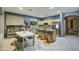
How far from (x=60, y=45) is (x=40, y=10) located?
93 centimetres

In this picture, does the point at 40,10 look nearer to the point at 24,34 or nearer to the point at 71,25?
the point at 24,34

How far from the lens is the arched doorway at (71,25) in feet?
7.86

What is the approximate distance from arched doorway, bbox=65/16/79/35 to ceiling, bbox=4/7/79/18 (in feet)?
0.68

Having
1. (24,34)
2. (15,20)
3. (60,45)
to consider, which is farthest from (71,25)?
(15,20)

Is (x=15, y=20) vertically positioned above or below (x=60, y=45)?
above

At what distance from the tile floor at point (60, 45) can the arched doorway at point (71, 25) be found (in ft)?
0.41

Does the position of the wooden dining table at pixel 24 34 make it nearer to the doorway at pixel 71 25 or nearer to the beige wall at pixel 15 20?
the beige wall at pixel 15 20

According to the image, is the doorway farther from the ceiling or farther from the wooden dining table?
the wooden dining table

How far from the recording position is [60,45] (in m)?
2.34

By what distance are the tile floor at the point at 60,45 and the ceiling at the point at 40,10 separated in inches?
24.1

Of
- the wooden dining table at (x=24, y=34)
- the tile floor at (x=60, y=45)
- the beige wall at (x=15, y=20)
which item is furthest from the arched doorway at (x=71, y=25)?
the beige wall at (x=15, y=20)

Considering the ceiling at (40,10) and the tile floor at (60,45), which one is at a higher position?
the ceiling at (40,10)

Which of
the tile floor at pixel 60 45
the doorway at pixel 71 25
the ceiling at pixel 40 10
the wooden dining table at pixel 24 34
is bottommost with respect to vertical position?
the tile floor at pixel 60 45
